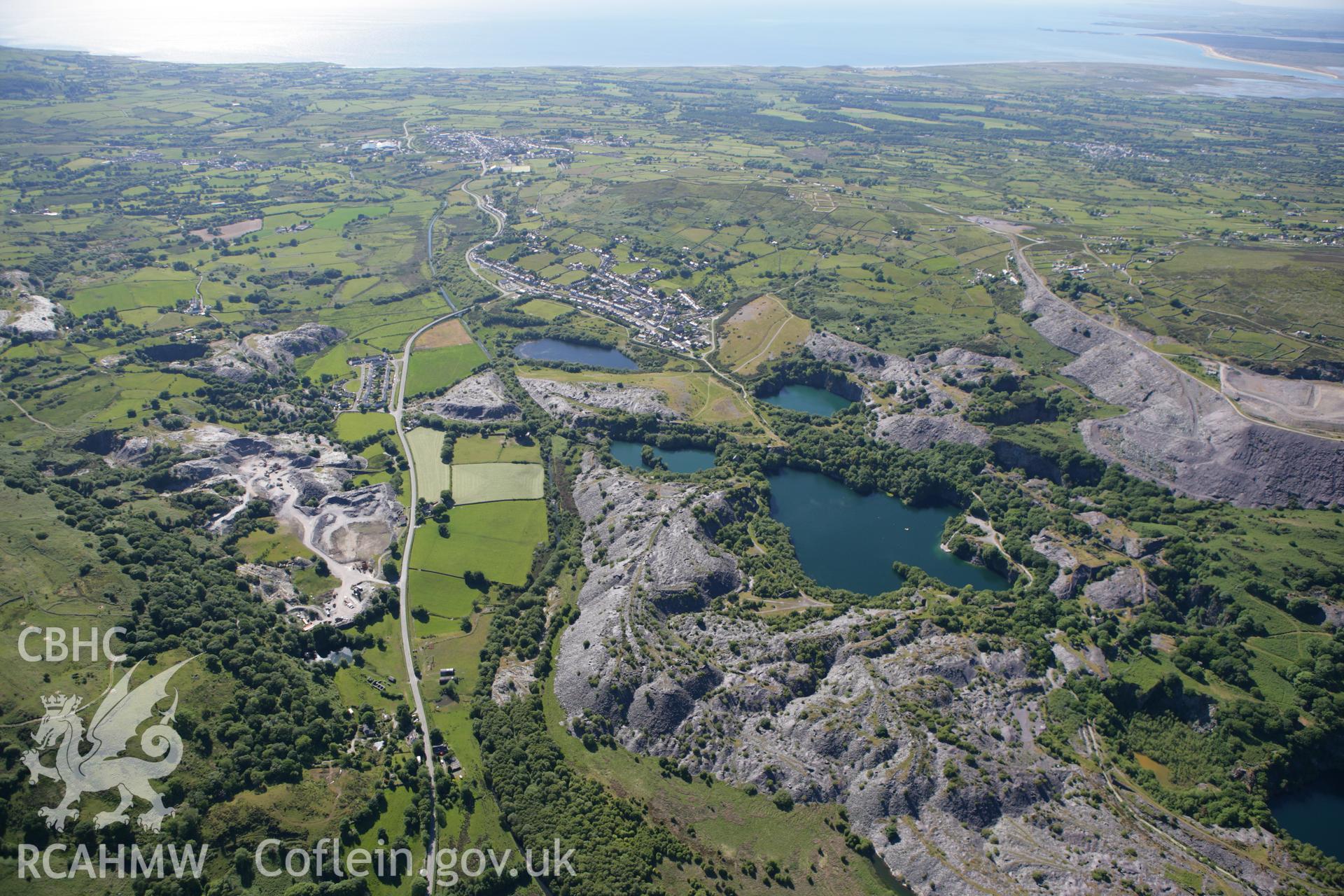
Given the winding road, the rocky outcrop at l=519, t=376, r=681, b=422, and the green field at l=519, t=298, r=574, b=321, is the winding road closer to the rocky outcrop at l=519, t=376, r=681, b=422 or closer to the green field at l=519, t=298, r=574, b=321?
the rocky outcrop at l=519, t=376, r=681, b=422

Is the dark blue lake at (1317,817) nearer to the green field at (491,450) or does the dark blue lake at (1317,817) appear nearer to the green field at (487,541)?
the green field at (487,541)

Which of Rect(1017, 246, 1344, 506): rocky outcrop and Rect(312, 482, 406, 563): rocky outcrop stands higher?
Rect(1017, 246, 1344, 506): rocky outcrop

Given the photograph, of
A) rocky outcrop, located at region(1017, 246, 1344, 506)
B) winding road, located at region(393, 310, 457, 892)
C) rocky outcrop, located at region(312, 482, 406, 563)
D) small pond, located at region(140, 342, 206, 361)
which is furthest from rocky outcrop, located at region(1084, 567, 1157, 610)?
small pond, located at region(140, 342, 206, 361)

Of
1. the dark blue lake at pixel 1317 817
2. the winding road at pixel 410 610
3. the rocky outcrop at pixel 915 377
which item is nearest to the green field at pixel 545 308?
the winding road at pixel 410 610

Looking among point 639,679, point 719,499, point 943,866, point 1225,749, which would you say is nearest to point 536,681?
point 639,679

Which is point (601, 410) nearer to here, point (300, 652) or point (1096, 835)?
point (300, 652)
